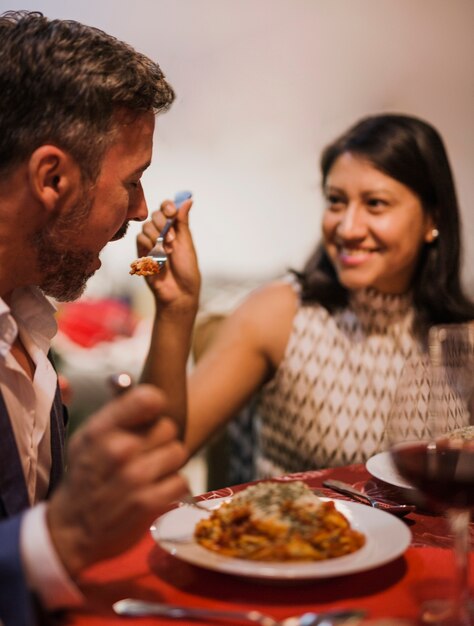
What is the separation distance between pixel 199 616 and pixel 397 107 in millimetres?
3230

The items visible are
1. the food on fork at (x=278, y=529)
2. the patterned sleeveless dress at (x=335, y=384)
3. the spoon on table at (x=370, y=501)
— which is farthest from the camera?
the patterned sleeveless dress at (x=335, y=384)

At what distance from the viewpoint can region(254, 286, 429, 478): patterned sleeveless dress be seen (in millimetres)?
2000

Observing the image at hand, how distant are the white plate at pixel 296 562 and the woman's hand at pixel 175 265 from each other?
86cm

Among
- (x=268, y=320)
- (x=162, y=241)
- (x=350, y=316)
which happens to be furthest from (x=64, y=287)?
(x=350, y=316)

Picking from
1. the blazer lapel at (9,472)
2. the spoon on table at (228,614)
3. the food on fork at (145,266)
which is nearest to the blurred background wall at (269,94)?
the food on fork at (145,266)

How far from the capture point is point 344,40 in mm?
3533

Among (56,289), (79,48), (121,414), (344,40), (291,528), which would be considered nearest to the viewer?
(121,414)

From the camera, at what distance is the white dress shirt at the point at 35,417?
66 cm

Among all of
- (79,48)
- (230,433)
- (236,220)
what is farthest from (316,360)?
(236,220)

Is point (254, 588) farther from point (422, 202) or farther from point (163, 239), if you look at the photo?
point (422, 202)

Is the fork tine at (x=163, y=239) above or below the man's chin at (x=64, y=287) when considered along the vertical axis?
above

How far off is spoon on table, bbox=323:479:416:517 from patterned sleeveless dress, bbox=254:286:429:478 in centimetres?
83

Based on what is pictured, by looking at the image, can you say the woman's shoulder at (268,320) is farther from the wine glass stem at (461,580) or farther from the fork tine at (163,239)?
the wine glass stem at (461,580)

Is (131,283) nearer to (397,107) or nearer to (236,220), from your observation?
(236,220)
